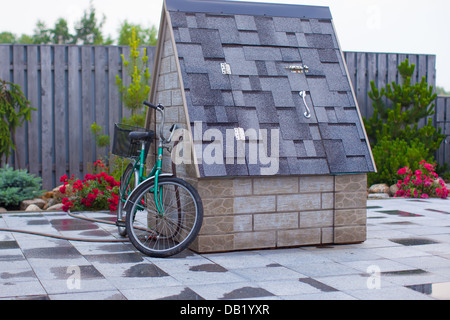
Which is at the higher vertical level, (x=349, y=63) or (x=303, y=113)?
(x=349, y=63)

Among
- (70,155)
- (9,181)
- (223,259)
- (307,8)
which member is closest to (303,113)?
(307,8)

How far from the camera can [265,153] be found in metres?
4.86

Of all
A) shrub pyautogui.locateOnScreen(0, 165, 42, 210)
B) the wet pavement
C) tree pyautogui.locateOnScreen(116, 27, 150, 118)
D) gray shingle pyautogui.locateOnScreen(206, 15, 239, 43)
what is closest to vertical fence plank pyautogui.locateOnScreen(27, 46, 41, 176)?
shrub pyautogui.locateOnScreen(0, 165, 42, 210)

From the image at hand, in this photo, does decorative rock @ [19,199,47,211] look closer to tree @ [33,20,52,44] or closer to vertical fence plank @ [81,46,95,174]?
vertical fence plank @ [81,46,95,174]

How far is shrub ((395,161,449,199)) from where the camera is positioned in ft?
30.0

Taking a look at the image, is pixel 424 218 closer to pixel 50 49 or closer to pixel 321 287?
pixel 321 287

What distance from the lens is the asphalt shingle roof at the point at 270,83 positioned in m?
4.85

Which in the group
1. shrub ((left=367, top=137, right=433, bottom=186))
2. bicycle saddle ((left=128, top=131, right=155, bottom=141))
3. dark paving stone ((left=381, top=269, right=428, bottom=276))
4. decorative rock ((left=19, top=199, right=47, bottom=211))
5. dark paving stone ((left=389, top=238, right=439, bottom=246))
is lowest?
decorative rock ((left=19, top=199, right=47, bottom=211))

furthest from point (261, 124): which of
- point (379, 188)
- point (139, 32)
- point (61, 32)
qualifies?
point (61, 32)

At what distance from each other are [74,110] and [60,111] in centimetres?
25

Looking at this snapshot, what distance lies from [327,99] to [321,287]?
6.93ft

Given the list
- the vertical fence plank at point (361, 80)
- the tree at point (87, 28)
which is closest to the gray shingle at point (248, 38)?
the vertical fence plank at point (361, 80)
